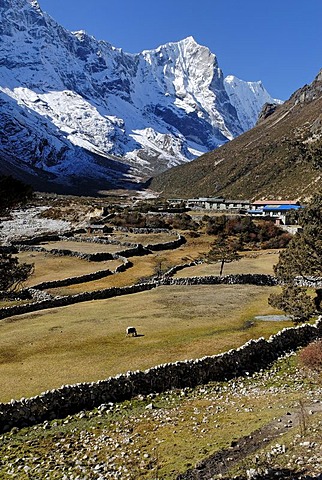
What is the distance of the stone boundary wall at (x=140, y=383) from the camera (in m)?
22.5

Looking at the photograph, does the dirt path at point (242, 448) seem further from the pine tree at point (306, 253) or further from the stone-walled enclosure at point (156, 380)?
the pine tree at point (306, 253)

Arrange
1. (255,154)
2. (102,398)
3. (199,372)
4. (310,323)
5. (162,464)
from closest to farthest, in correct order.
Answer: (162,464) → (102,398) → (199,372) → (310,323) → (255,154)

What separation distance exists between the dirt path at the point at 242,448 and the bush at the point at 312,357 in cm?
867

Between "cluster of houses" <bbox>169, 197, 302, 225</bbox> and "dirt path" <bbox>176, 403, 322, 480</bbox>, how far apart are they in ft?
287

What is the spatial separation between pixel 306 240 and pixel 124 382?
14.0 metres

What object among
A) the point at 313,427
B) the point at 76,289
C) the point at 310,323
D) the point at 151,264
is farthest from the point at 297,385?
the point at 151,264

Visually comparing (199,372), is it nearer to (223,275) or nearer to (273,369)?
(273,369)

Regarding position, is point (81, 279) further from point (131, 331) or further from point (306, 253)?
point (306, 253)

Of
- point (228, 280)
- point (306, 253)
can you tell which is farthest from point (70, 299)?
point (306, 253)

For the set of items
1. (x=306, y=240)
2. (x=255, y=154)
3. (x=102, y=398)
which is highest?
(x=255, y=154)

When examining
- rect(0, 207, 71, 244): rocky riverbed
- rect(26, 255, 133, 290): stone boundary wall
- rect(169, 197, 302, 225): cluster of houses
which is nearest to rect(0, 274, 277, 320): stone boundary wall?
rect(26, 255, 133, 290): stone boundary wall

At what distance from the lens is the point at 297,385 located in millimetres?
25641

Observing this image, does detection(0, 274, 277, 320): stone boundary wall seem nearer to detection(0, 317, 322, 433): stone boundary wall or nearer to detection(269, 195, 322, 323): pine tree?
detection(0, 317, 322, 433): stone boundary wall

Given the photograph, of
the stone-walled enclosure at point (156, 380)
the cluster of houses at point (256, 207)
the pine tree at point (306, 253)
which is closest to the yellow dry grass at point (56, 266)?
the stone-walled enclosure at point (156, 380)
